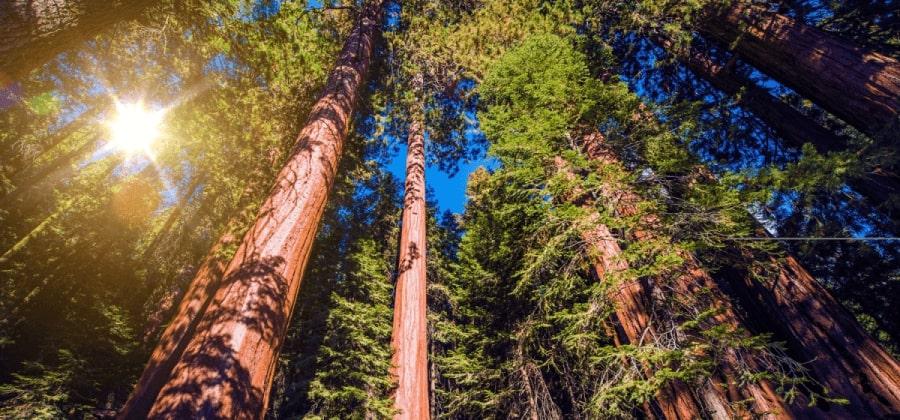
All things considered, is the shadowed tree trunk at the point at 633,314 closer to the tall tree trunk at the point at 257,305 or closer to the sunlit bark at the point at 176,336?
the tall tree trunk at the point at 257,305

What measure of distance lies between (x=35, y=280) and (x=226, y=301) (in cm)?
1200

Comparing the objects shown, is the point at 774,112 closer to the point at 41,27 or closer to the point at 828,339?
the point at 828,339

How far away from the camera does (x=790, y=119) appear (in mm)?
6211

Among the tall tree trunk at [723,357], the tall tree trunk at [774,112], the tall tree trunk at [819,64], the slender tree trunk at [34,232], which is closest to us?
the tall tree trunk at [723,357]

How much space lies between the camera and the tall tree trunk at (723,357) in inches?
114

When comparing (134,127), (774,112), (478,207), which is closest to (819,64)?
(774,112)

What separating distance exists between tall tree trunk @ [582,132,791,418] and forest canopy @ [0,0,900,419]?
4 cm

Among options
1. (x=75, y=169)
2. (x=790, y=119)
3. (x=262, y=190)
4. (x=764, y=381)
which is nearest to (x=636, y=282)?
(x=764, y=381)

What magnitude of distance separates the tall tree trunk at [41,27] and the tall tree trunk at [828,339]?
7124 millimetres

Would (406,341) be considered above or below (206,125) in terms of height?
below

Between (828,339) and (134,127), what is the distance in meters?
16.5

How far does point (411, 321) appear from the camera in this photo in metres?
5.21

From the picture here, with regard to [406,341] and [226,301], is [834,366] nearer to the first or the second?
[406,341]

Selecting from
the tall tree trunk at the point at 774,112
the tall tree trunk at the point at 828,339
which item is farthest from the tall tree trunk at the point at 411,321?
the tall tree trunk at the point at 774,112
